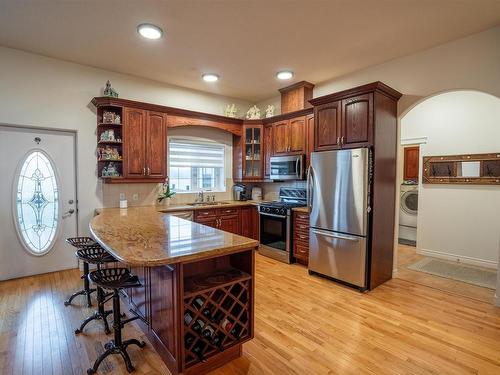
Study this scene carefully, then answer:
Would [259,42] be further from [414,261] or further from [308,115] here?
[414,261]

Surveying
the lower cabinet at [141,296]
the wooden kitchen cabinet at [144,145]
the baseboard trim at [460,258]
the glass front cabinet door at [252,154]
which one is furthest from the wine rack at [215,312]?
the baseboard trim at [460,258]

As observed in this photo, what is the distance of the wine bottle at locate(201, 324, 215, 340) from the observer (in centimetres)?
185

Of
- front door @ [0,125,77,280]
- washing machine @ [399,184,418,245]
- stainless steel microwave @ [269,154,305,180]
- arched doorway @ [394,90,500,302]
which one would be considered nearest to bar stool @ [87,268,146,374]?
front door @ [0,125,77,280]

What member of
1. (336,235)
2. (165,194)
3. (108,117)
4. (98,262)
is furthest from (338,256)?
(108,117)

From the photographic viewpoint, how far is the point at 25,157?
352 cm

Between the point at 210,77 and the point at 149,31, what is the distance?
1.41m

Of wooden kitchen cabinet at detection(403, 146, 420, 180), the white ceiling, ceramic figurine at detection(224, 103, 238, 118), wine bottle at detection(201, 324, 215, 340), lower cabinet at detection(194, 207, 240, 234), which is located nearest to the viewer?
wine bottle at detection(201, 324, 215, 340)

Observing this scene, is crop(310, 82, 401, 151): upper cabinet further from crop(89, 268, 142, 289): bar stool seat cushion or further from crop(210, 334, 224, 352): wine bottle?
crop(89, 268, 142, 289): bar stool seat cushion

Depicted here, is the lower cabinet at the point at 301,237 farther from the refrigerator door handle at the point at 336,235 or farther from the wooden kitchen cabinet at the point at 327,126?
the wooden kitchen cabinet at the point at 327,126

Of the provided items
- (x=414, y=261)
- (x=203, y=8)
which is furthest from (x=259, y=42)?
(x=414, y=261)

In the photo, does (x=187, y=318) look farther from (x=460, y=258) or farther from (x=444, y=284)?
(x=460, y=258)

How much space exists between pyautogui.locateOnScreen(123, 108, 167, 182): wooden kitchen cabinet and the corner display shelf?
121mm

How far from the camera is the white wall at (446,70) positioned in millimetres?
2777

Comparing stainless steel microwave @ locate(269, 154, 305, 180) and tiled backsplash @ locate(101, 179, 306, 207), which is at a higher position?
stainless steel microwave @ locate(269, 154, 305, 180)
